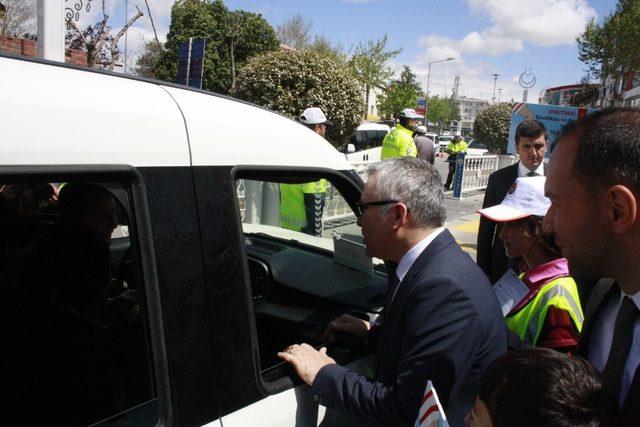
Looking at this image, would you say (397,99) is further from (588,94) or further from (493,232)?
(493,232)

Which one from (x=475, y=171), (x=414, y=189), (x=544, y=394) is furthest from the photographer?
(x=475, y=171)

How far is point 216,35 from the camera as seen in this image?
28.0 meters

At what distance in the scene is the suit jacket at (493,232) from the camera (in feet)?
12.0

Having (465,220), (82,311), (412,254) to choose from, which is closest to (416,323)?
(412,254)

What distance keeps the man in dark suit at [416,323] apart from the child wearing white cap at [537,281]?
0.34 metres

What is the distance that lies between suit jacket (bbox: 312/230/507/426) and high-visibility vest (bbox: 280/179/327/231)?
1499 millimetres

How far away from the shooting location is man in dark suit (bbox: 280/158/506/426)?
4.75ft

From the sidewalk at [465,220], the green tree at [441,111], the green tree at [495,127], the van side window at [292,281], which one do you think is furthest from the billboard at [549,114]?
the green tree at [441,111]

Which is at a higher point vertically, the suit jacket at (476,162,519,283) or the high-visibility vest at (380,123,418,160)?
the high-visibility vest at (380,123,418,160)

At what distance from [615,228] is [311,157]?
96cm

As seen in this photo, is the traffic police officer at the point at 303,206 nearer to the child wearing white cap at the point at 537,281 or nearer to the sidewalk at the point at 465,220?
the child wearing white cap at the point at 537,281

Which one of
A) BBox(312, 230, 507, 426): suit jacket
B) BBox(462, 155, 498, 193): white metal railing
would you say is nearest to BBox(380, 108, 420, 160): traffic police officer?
BBox(312, 230, 507, 426): suit jacket

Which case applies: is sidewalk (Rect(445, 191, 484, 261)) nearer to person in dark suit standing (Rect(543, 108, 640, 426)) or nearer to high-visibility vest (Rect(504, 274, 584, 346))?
high-visibility vest (Rect(504, 274, 584, 346))

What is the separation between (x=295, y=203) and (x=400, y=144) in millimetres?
4349
